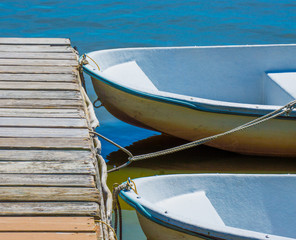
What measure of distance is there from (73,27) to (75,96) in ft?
24.6

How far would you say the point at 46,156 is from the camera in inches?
118

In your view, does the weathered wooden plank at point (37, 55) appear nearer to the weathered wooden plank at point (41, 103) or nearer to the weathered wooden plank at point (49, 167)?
the weathered wooden plank at point (41, 103)

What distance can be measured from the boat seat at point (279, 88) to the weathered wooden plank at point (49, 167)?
2730 millimetres

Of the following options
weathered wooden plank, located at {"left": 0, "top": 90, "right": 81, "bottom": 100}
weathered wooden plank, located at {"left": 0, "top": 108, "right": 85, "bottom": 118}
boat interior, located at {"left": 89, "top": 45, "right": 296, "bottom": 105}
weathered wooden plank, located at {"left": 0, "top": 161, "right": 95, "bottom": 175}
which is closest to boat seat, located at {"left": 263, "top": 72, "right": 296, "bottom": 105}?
boat interior, located at {"left": 89, "top": 45, "right": 296, "bottom": 105}

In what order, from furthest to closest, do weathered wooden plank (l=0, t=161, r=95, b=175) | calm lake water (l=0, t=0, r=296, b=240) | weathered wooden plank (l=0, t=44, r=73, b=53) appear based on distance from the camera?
calm lake water (l=0, t=0, r=296, b=240), weathered wooden plank (l=0, t=44, r=73, b=53), weathered wooden plank (l=0, t=161, r=95, b=175)

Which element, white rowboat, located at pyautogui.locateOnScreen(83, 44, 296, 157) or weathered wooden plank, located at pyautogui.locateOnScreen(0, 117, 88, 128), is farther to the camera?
white rowboat, located at pyautogui.locateOnScreen(83, 44, 296, 157)

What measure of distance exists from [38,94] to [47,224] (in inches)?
74.1

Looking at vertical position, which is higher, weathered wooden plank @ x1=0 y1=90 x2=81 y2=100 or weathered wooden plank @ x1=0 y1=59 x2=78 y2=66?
weathered wooden plank @ x1=0 y1=59 x2=78 y2=66

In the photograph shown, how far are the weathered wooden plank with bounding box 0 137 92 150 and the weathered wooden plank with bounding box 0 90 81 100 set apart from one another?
834mm

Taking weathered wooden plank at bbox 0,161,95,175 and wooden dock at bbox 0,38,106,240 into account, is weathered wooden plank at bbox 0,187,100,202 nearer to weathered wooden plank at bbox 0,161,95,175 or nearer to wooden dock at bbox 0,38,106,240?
wooden dock at bbox 0,38,106,240

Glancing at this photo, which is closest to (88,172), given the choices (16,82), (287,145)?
(16,82)

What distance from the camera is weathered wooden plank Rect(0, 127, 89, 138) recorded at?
3287 millimetres

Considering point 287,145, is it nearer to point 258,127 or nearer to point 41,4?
point 258,127

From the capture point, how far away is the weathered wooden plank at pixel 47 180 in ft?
8.83
